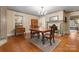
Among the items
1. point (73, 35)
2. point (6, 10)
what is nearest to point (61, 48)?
point (73, 35)

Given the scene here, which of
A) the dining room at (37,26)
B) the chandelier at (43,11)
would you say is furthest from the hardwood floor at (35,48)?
the chandelier at (43,11)

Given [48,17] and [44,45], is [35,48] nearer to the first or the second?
[44,45]

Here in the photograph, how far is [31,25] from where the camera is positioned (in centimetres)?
196

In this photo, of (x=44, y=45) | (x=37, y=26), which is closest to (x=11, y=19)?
(x=37, y=26)

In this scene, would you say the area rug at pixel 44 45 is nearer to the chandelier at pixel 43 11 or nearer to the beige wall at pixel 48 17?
the beige wall at pixel 48 17

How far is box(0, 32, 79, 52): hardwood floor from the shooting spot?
1.78 meters

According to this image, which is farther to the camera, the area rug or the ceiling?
the area rug

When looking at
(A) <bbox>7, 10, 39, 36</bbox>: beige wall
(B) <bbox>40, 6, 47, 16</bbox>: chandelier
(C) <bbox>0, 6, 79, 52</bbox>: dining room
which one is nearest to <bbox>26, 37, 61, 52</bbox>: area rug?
(C) <bbox>0, 6, 79, 52</bbox>: dining room

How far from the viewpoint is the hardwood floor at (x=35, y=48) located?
178 centimetres

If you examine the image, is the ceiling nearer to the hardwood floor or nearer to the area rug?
the hardwood floor

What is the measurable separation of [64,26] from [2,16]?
3.81 feet
